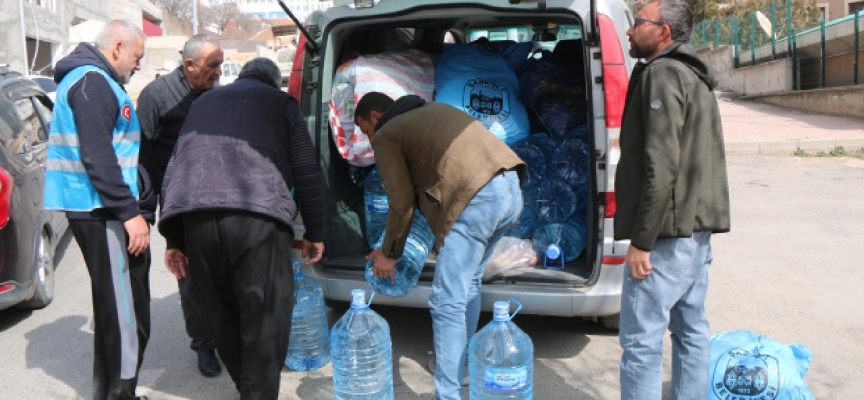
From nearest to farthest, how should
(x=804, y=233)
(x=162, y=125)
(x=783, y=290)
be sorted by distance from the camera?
(x=162, y=125)
(x=783, y=290)
(x=804, y=233)

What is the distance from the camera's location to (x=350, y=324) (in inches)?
159

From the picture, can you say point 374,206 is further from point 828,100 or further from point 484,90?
point 828,100

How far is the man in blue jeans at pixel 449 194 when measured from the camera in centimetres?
360

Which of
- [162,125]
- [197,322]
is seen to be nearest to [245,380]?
[197,322]

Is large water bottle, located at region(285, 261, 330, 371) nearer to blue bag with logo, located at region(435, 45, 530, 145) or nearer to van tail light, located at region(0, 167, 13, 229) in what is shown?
blue bag with logo, located at region(435, 45, 530, 145)

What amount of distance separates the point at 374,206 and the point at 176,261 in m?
1.48

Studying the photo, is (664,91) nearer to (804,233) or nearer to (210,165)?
(210,165)

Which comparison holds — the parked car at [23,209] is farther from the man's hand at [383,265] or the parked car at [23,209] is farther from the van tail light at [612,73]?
the van tail light at [612,73]

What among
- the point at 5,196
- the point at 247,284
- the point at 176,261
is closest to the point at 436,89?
the point at 176,261

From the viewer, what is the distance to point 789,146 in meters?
13.6

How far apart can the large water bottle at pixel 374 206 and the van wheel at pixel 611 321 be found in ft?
4.90

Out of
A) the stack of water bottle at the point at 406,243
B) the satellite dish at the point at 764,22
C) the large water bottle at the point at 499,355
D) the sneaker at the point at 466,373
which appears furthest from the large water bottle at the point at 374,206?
the satellite dish at the point at 764,22

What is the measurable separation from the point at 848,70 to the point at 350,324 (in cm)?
1649

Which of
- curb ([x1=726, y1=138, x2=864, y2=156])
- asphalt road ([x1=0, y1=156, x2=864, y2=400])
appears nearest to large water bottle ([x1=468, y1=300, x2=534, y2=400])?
asphalt road ([x1=0, y1=156, x2=864, y2=400])
